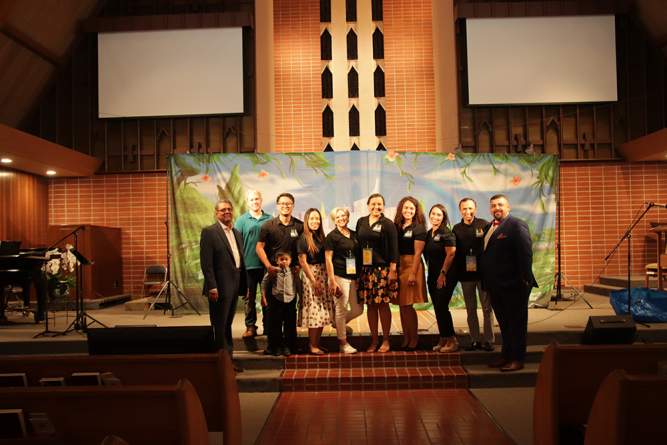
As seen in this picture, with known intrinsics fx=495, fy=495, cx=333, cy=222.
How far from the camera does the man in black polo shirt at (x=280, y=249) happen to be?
4582 mm

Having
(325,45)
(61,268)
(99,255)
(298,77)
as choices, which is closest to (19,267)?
(61,268)

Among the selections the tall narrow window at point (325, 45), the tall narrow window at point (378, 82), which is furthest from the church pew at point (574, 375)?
the tall narrow window at point (325, 45)

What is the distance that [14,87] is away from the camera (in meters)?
8.09

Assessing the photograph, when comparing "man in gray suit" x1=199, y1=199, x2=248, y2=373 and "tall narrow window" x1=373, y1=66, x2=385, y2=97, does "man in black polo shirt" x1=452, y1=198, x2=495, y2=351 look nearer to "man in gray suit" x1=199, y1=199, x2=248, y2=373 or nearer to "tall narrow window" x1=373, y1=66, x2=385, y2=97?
"man in gray suit" x1=199, y1=199, x2=248, y2=373

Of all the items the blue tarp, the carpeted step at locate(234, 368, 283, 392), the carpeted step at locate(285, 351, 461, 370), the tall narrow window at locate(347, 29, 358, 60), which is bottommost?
the carpeted step at locate(234, 368, 283, 392)

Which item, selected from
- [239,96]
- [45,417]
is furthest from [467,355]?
[239,96]

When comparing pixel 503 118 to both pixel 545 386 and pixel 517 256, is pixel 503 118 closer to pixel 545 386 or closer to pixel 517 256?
pixel 517 256

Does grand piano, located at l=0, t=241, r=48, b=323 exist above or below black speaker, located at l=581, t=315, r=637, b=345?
above

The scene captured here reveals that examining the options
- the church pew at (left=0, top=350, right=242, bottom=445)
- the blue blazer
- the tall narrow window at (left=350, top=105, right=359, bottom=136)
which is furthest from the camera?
the tall narrow window at (left=350, top=105, right=359, bottom=136)

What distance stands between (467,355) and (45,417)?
12.2 feet

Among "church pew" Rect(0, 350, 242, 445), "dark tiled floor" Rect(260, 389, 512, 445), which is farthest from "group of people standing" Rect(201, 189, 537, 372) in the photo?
"church pew" Rect(0, 350, 242, 445)

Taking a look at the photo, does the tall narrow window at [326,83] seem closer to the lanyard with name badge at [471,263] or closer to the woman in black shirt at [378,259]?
the woman in black shirt at [378,259]

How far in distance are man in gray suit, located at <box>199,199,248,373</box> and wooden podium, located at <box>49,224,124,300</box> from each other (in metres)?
4.33

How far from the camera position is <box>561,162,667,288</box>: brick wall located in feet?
27.9
